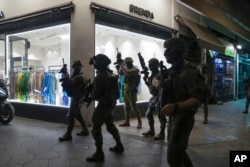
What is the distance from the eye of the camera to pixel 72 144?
554 centimetres

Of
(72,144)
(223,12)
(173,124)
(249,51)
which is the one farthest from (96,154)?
(249,51)

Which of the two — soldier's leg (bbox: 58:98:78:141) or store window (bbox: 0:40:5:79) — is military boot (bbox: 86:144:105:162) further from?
store window (bbox: 0:40:5:79)

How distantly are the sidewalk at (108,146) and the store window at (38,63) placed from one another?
139 cm

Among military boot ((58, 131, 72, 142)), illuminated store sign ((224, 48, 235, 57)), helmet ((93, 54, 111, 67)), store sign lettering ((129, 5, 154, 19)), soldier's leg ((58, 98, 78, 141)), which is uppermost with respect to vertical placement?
store sign lettering ((129, 5, 154, 19))

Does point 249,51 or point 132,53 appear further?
point 249,51

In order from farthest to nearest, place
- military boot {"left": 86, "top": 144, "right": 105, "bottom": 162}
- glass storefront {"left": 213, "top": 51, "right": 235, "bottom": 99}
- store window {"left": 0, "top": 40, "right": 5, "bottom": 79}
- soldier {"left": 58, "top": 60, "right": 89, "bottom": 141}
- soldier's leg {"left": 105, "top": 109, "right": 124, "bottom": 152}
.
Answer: glass storefront {"left": 213, "top": 51, "right": 235, "bottom": 99}
store window {"left": 0, "top": 40, "right": 5, "bottom": 79}
soldier {"left": 58, "top": 60, "right": 89, "bottom": 141}
soldier's leg {"left": 105, "top": 109, "right": 124, "bottom": 152}
military boot {"left": 86, "top": 144, "right": 105, "bottom": 162}

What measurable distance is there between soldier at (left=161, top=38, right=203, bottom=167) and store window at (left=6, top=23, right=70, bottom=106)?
575 cm

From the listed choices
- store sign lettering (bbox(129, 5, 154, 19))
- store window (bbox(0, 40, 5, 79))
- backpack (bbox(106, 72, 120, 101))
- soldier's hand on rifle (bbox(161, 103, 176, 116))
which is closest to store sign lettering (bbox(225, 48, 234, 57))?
store sign lettering (bbox(129, 5, 154, 19))

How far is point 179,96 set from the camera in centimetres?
272

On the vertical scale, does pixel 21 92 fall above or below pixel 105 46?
below

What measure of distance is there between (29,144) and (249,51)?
19628 millimetres

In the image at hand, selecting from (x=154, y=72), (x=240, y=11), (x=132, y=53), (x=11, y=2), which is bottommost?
(x=154, y=72)

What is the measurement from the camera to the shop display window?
15.1 metres

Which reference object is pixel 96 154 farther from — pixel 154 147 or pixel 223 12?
pixel 223 12
